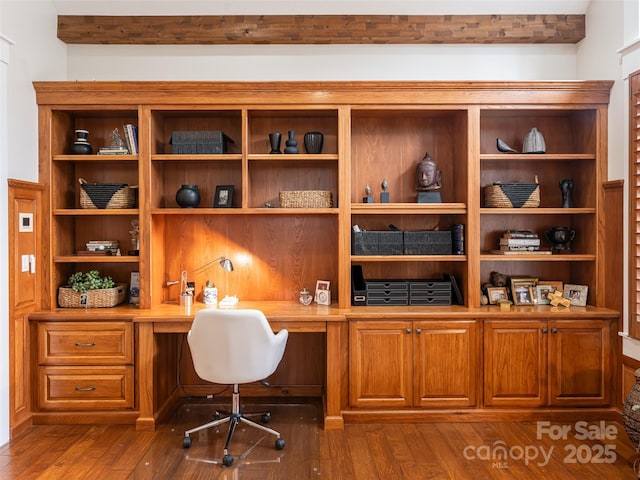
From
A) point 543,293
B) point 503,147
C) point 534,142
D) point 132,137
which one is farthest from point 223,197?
point 543,293

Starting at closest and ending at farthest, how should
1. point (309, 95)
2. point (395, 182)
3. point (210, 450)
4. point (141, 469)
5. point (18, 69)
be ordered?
point (141, 469) < point (210, 450) < point (18, 69) < point (309, 95) < point (395, 182)

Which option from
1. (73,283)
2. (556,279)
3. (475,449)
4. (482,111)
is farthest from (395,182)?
(73,283)

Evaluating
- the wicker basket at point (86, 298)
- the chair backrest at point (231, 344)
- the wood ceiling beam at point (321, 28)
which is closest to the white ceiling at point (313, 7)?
the wood ceiling beam at point (321, 28)

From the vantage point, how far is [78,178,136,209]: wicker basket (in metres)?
3.45

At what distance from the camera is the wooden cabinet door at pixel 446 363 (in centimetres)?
325

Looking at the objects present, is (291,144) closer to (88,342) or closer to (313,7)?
(313,7)

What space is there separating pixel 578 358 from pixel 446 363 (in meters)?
0.94

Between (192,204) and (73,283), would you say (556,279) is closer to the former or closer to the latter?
(192,204)

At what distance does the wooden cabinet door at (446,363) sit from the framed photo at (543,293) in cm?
67

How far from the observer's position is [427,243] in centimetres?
349

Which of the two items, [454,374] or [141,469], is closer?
[141,469]

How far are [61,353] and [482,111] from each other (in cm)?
356

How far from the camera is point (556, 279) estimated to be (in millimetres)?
3768

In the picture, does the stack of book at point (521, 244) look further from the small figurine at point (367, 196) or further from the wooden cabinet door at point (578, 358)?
the small figurine at point (367, 196)
